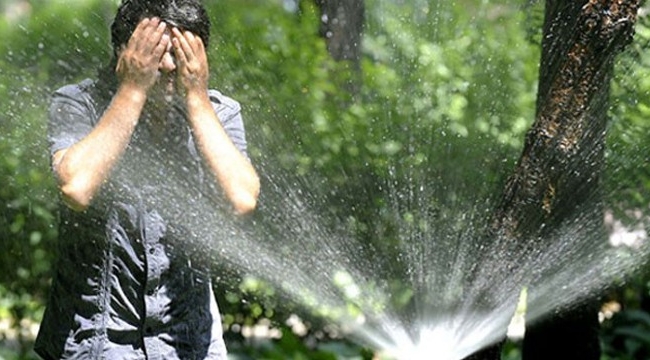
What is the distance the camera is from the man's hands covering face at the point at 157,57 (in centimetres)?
238

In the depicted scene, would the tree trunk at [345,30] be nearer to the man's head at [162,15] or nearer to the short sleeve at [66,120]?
the man's head at [162,15]

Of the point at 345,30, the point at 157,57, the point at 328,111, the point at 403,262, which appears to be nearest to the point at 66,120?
the point at 157,57

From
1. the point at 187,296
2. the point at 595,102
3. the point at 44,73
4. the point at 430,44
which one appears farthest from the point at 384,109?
the point at 187,296

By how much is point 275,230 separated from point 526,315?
3.44 ft

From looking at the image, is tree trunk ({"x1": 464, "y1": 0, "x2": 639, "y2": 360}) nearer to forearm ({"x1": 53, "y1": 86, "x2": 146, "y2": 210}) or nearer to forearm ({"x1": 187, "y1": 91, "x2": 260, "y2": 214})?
forearm ({"x1": 187, "y1": 91, "x2": 260, "y2": 214})

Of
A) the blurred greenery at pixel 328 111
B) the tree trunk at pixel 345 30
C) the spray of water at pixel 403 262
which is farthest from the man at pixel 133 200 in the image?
the tree trunk at pixel 345 30

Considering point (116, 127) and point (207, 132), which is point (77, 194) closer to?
point (116, 127)

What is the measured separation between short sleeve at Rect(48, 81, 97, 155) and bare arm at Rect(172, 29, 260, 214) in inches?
8.4

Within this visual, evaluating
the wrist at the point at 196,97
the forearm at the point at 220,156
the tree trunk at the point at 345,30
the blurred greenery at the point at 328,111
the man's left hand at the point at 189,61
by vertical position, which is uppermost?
the tree trunk at the point at 345,30

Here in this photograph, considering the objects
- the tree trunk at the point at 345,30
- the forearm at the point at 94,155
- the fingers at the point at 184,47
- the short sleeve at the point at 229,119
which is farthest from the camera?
the tree trunk at the point at 345,30

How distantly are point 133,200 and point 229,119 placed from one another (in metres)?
0.27

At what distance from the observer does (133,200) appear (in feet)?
8.23

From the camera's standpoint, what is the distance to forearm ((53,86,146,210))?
229 centimetres

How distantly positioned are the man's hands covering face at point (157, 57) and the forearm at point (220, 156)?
0.04 meters
